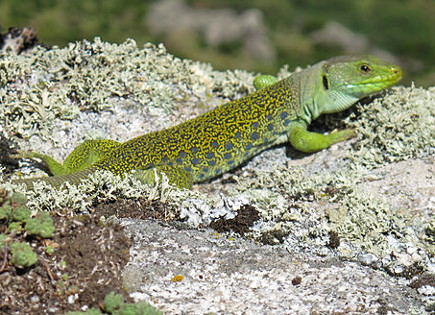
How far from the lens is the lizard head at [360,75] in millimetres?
7875

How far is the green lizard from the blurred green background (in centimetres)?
681

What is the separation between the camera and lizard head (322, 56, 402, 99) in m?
7.88

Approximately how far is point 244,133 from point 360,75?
1.93 m

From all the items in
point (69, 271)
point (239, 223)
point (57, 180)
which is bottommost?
point (69, 271)

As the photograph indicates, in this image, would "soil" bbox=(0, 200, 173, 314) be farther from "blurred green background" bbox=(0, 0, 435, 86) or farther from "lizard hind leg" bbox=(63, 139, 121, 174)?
"blurred green background" bbox=(0, 0, 435, 86)

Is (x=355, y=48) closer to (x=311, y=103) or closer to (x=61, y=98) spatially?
(x=311, y=103)

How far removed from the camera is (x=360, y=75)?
313 inches

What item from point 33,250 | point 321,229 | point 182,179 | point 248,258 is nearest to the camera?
point 33,250

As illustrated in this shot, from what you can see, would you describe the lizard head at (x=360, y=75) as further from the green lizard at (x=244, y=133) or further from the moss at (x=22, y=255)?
the moss at (x=22, y=255)

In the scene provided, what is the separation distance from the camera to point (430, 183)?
6367 mm

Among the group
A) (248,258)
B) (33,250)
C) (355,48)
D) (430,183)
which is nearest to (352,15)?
(355,48)

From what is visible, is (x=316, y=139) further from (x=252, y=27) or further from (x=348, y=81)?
(x=252, y=27)

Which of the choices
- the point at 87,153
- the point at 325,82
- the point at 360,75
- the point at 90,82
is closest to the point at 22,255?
the point at 87,153

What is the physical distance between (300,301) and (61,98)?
188 inches
